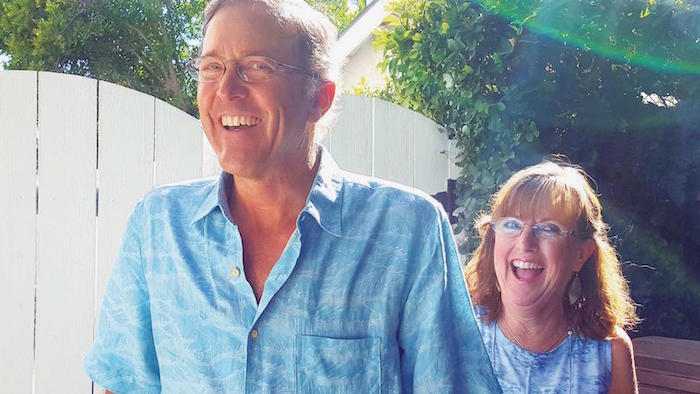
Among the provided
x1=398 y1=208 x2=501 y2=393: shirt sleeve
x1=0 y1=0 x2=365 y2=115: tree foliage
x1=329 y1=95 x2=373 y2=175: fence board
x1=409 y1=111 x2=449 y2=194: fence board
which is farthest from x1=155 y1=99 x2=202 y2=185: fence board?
x1=0 y1=0 x2=365 y2=115: tree foliage

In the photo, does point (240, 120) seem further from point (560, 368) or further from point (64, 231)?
point (64, 231)

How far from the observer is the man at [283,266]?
4.44 feet

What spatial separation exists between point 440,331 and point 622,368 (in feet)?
2.88

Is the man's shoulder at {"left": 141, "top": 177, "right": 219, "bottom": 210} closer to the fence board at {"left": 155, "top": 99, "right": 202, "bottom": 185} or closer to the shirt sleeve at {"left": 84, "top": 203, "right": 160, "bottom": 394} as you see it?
the shirt sleeve at {"left": 84, "top": 203, "right": 160, "bottom": 394}

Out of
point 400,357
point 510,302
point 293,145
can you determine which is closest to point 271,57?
point 293,145

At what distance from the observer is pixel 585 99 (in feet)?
10.2

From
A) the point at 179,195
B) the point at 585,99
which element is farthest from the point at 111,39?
the point at 179,195

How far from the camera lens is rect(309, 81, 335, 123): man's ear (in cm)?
152

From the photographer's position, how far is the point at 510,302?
6.91 feet

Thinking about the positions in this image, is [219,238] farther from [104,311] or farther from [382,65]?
[382,65]

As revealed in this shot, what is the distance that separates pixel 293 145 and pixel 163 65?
1365 centimetres

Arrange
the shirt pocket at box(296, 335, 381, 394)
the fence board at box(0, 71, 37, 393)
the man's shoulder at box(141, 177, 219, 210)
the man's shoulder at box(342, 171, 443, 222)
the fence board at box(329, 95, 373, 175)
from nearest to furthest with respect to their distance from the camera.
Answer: the shirt pocket at box(296, 335, 381, 394), the man's shoulder at box(342, 171, 443, 222), the man's shoulder at box(141, 177, 219, 210), the fence board at box(0, 71, 37, 393), the fence board at box(329, 95, 373, 175)

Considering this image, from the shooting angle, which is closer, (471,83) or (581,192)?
(581,192)

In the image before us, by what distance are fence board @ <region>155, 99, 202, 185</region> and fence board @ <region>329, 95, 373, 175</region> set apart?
23.7 inches
